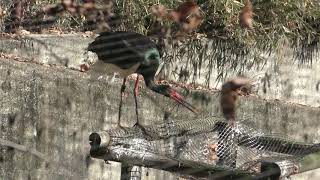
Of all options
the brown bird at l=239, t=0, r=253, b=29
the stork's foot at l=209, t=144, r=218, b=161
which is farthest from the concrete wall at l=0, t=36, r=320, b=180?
the brown bird at l=239, t=0, r=253, b=29

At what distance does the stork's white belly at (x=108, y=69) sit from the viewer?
3598mm

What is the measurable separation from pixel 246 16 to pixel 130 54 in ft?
5.38

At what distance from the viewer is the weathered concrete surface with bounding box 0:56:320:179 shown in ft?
11.8

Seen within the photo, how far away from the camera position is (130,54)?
3.49 metres

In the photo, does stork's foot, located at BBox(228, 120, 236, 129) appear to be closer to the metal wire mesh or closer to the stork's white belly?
the metal wire mesh

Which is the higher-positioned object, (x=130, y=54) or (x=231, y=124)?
(x=130, y=54)

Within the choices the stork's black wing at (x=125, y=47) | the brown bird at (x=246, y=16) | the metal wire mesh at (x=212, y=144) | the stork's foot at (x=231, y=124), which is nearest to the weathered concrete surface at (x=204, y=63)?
the brown bird at (x=246, y=16)

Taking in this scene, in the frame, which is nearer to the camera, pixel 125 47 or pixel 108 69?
pixel 125 47

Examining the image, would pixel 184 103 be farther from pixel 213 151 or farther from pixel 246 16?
pixel 246 16

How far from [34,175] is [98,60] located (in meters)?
0.77

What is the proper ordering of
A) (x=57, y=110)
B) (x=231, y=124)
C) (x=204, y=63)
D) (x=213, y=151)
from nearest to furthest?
(x=231, y=124) → (x=213, y=151) → (x=57, y=110) → (x=204, y=63)

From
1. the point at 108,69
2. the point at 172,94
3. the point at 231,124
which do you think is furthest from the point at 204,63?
the point at 231,124

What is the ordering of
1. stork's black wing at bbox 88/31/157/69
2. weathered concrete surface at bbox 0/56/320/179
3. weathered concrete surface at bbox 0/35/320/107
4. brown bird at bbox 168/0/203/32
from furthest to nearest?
brown bird at bbox 168/0/203/32 < weathered concrete surface at bbox 0/35/320/107 < weathered concrete surface at bbox 0/56/320/179 < stork's black wing at bbox 88/31/157/69

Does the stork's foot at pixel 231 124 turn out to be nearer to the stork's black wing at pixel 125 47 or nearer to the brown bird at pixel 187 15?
the stork's black wing at pixel 125 47
